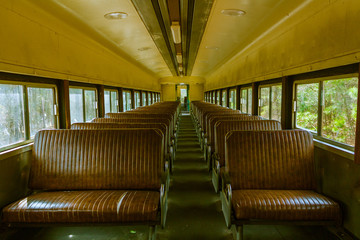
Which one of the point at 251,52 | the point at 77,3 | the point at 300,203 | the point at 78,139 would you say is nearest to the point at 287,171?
the point at 300,203

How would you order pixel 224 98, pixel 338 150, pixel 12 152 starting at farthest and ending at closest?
pixel 224 98 < pixel 12 152 < pixel 338 150

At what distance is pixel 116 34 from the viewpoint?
4.86 metres

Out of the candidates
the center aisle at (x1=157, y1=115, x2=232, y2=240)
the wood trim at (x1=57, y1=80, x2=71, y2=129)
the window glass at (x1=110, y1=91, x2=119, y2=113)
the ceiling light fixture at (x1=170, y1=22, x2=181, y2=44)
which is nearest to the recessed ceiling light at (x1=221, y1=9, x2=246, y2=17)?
the ceiling light fixture at (x1=170, y1=22, x2=181, y2=44)

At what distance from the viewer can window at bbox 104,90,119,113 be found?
7383 millimetres

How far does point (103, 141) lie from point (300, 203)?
2.01 metres

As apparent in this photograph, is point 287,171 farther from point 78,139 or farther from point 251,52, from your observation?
point 251,52

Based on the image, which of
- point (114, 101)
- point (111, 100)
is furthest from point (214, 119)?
point (114, 101)

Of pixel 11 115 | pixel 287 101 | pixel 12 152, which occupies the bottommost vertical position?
pixel 12 152

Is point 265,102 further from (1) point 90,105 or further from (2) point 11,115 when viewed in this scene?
(2) point 11,115

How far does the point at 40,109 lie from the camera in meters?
3.71

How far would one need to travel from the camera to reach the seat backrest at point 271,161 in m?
2.57

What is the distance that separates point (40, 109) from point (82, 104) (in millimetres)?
1743

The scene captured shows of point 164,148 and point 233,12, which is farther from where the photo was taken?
point 233,12

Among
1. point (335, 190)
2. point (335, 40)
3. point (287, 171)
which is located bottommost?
point (335, 190)
